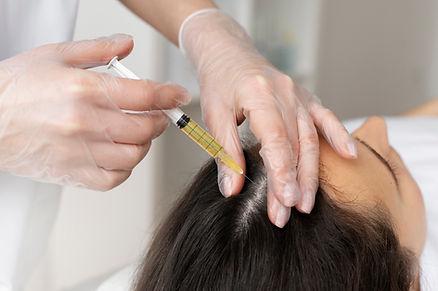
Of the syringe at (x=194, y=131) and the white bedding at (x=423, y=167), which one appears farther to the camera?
the white bedding at (x=423, y=167)

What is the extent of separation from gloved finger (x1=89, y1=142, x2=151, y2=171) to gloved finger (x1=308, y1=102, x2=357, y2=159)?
303 millimetres

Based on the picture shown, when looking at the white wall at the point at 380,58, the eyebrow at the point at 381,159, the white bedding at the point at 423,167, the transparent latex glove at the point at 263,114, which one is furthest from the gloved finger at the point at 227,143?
the white wall at the point at 380,58

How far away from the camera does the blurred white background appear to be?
1.90 metres

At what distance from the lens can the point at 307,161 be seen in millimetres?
984

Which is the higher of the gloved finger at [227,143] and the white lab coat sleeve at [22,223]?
the gloved finger at [227,143]

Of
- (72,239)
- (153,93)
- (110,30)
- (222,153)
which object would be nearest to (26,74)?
(153,93)

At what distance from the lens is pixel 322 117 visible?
3.55 feet

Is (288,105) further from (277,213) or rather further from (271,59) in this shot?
(271,59)

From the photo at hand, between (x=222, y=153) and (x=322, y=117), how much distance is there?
20 centimetres

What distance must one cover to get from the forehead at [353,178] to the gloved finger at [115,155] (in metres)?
0.28

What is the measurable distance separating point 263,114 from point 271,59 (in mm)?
1670

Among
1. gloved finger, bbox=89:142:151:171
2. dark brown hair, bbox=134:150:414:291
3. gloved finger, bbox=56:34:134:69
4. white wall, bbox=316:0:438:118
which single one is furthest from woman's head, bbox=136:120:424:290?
white wall, bbox=316:0:438:118

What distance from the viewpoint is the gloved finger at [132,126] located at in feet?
2.92

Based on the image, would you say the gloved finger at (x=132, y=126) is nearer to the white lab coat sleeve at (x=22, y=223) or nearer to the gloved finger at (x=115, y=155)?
the gloved finger at (x=115, y=155)
